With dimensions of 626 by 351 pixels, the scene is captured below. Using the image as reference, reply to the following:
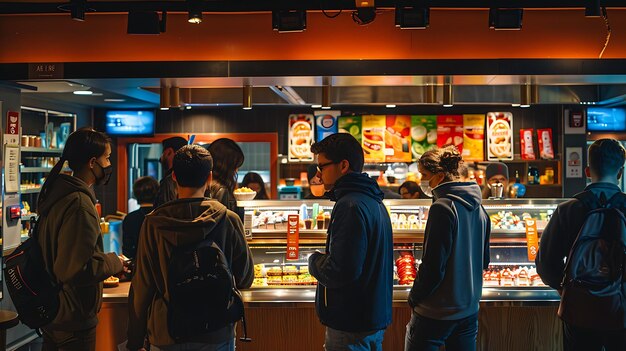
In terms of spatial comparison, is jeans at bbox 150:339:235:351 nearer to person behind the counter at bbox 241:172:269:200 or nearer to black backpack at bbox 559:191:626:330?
black backpack at bbox 559:191:626:330

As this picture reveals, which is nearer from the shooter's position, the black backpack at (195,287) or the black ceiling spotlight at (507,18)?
the black backpack at (195,287)

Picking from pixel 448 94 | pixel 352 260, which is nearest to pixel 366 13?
pixel 448 94

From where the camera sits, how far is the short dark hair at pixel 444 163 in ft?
11.7

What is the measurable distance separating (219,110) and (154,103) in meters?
1.02

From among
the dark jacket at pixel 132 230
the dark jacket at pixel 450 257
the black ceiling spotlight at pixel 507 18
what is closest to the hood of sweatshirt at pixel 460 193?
the dark jacket at pixel 450 257

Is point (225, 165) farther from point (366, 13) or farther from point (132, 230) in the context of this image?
point (366, 13)

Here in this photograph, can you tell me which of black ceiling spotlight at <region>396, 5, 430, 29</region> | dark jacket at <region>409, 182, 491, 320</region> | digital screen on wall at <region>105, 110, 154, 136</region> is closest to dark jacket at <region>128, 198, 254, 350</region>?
dark jacket at <region>409, 182, 491, 320</region>

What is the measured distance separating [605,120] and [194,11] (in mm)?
6840

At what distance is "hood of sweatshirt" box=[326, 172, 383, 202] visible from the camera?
313 cm

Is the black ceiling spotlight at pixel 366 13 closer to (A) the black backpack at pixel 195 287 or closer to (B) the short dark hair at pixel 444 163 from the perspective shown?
(B) the short dark hair at pixel 444 163

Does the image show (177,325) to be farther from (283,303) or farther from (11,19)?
(11,19)

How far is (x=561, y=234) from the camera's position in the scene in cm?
357

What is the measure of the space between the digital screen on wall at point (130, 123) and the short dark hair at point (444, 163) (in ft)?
23.1

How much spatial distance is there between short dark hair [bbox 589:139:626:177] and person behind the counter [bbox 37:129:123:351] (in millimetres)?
2798
